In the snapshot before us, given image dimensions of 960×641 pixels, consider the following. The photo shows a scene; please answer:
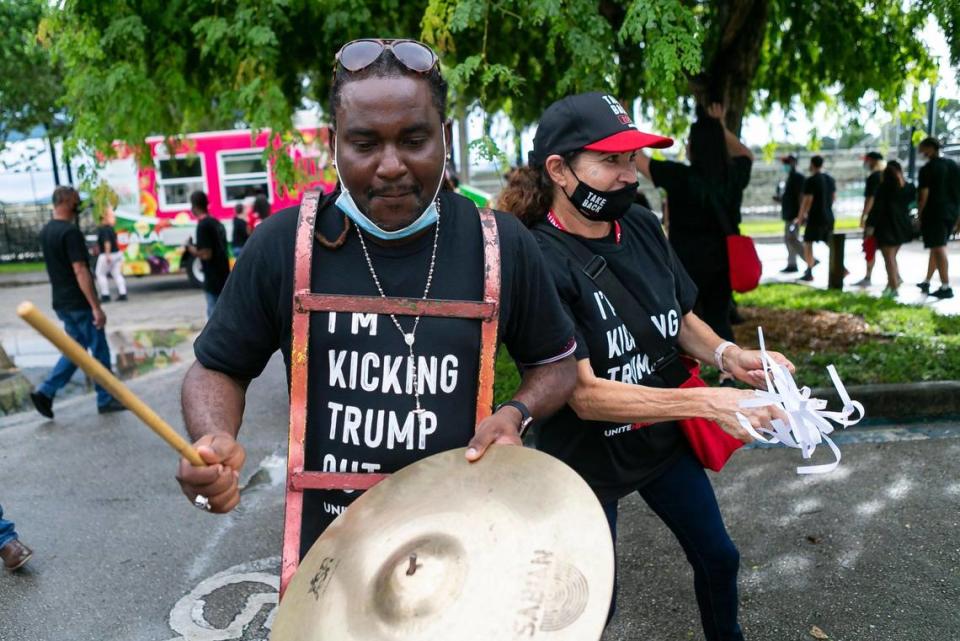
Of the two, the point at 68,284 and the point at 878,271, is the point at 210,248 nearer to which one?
the point at 68,284

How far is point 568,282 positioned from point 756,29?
5.83m

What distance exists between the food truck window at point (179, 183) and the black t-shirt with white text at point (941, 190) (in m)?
12.5

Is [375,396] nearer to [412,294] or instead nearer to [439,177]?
[412,294]

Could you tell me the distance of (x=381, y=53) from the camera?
1675 mm

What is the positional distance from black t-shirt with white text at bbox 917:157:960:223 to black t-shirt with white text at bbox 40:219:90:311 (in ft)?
32.2

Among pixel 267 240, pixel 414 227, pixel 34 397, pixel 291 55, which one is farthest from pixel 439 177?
pixel 34 397

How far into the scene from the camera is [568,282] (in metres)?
2.39

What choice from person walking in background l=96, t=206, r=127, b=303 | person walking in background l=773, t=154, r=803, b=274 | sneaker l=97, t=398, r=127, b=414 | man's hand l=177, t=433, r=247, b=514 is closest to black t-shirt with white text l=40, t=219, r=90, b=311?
sneaker l=97, t=398, r=127, b=414

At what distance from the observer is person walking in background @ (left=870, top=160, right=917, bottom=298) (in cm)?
1117

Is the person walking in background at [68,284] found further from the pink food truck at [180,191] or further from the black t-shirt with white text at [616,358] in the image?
the pink food truck at [180,191]

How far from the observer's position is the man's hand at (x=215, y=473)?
1.43 m

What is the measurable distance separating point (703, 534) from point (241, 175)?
15.4m

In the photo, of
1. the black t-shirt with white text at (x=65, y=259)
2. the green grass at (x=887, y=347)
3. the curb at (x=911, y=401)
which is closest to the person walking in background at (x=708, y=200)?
the green grass at (x=887, y=347)

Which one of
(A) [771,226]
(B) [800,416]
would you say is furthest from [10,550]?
(A) [771,226]
